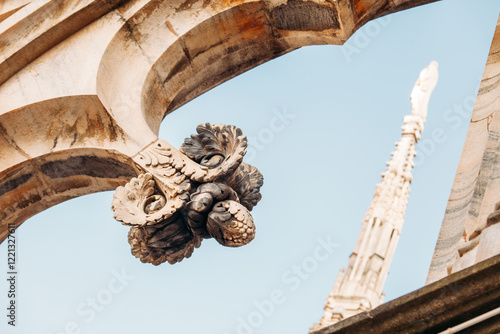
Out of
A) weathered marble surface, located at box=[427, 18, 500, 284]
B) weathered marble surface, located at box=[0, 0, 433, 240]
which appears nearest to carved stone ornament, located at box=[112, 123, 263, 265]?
weathered marble surface, located at box=[0, 0, 433, 240]

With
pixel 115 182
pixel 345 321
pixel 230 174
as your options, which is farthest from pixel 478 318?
pixel 115 182

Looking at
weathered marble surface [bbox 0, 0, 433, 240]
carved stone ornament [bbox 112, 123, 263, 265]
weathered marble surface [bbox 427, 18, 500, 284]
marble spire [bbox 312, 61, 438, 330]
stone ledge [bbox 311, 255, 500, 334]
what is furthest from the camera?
marble spire [bbox 312, 61, 438, 330]

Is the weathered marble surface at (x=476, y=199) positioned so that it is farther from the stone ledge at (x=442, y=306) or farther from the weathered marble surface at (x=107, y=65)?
the weathered marble surface at (x=107, y=65)

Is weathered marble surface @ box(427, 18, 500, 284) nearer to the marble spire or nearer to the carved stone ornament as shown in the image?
the carved stone ornament

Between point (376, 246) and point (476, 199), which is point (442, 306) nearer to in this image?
point (476, 199)

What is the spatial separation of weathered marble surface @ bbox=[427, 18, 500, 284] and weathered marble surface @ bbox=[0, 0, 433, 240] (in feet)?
3.89

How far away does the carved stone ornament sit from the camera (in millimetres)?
5055

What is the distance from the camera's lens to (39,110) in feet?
18.5

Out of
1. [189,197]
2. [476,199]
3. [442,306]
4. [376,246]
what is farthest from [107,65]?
[376,246]

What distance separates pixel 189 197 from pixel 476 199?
154 centimetres

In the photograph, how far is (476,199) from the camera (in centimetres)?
450

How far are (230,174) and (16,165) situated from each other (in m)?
1.34

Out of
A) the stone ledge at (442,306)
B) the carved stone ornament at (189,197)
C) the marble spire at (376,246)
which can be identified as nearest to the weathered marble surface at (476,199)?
the stone ledge at (442,306)

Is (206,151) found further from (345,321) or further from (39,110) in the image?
(345,321)
